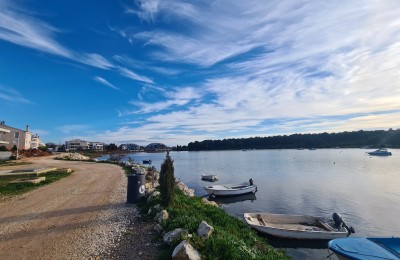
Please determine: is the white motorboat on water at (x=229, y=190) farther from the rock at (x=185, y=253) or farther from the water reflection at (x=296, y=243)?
the rock at (x=185, y=253)

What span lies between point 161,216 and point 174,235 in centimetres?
256

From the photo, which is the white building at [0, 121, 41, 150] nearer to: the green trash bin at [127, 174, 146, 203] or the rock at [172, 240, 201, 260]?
the green trash bin at [127, 174, 146, 203]

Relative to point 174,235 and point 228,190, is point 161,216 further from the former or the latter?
point 228,190

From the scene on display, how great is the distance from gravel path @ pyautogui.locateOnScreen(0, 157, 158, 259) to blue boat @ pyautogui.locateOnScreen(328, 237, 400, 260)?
6.96m

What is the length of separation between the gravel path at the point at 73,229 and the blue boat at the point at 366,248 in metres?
6.96

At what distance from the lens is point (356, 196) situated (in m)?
32.3

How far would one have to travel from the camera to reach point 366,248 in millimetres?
10930

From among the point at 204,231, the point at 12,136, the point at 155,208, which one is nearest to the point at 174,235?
the point at 204,231

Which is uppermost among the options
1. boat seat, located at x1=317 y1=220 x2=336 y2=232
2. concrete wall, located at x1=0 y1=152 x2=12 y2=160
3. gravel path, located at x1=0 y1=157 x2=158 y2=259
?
concrete wall, located at x1=0 y1=152 x2=12 y2=160

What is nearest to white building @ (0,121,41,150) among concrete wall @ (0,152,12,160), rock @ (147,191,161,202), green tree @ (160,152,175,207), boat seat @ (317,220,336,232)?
concrete wall @ (0,152,12,160)

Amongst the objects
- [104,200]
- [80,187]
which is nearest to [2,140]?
[80,187]

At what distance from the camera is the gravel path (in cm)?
851

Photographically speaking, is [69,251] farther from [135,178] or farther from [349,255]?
[349,255]

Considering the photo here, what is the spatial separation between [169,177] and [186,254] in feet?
21.6
